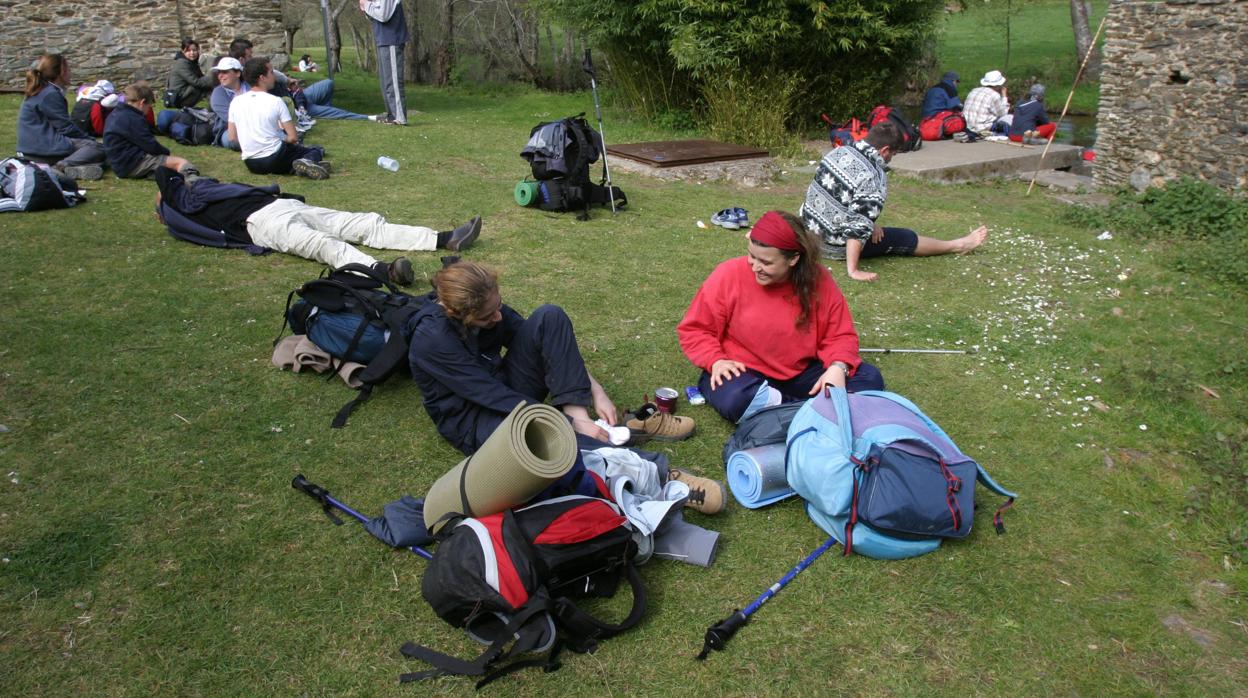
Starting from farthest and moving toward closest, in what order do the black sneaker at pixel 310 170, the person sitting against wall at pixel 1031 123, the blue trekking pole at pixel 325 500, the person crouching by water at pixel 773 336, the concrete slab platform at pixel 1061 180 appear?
the person sitting against wall at pixel 1031 123, the concrete slab platform at pixel 1061 180, the black sneaker at pixel 310 170, the person crouching by water at pixel 773 336, the blue trekking pole at pixel 325 500

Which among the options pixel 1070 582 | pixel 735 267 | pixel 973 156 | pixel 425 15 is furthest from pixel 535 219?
pixel 425 15

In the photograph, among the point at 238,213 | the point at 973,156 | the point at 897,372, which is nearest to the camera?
the point at 897,372

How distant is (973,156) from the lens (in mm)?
11062

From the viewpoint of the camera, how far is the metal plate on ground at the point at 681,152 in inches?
386

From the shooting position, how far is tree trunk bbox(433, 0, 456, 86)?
824 inches

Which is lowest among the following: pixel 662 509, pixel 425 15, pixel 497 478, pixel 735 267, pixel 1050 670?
pixel 1050 670

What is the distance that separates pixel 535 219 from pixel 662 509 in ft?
16.5

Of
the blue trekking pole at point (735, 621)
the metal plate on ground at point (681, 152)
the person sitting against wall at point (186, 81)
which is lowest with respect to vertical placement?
the blue trekking pole at point (735, 621)

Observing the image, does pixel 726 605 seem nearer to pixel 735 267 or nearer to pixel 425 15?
pixel 735 267

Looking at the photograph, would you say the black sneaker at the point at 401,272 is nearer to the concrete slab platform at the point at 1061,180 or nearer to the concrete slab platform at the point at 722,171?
the concrete slab platform at the point at 722,171

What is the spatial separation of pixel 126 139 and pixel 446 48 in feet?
46.2

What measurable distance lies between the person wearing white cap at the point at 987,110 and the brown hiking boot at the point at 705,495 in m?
11.3

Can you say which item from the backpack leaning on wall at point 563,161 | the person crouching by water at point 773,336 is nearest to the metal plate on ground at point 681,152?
the backpack leaning on wall at point 563,161

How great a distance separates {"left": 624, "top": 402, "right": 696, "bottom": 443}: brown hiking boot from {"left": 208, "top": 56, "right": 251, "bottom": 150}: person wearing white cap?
778 cm
